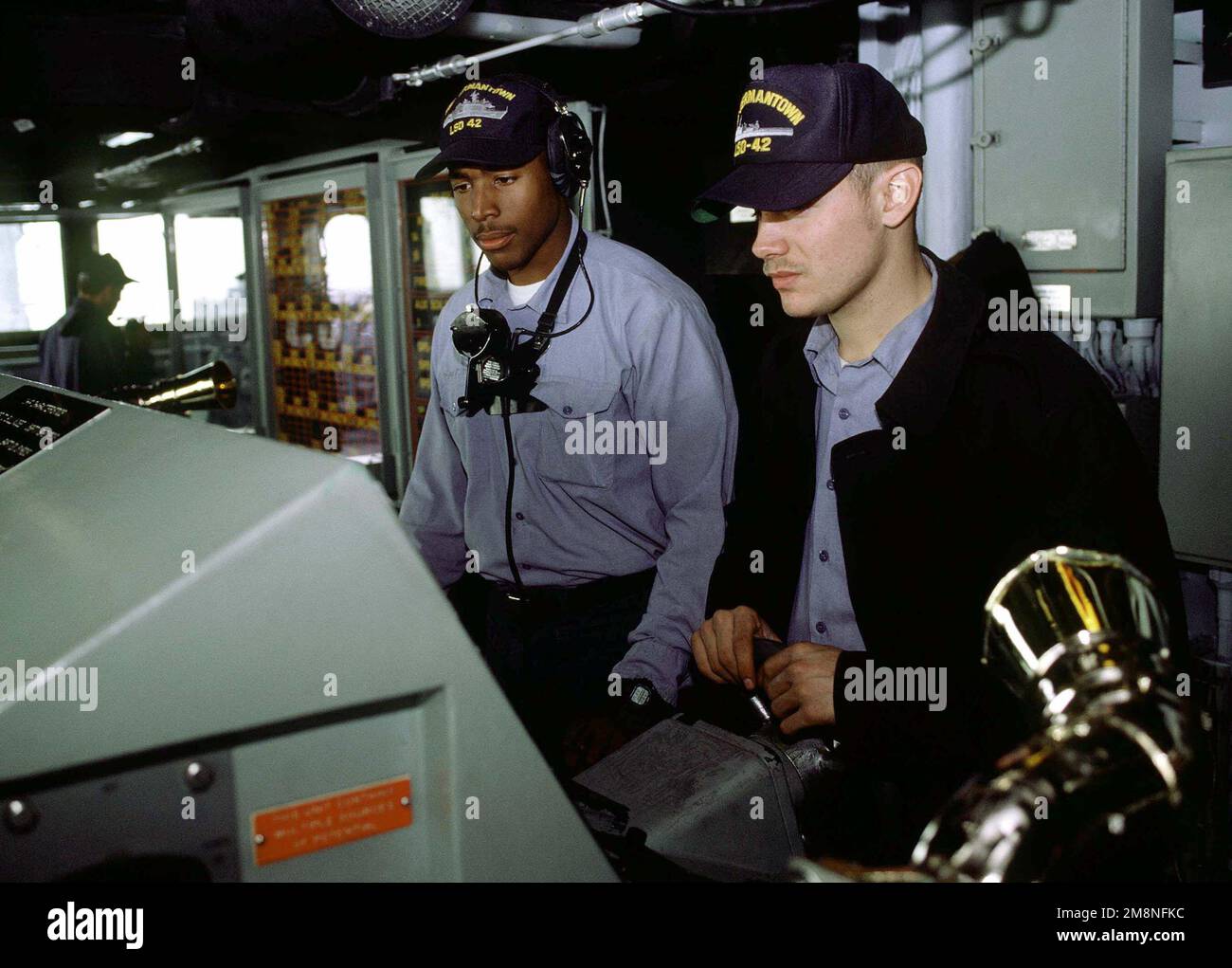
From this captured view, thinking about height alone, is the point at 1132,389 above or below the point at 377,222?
below

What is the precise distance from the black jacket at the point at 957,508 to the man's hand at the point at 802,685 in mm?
17

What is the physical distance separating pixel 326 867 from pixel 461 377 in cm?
176

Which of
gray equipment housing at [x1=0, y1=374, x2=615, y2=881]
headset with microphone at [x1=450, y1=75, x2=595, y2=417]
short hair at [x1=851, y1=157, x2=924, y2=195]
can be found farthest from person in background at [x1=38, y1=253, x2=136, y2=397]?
gray equipment housing at [x1=0, y1=374, x2=615, y2=881]

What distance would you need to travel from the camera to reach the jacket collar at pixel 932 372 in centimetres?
155

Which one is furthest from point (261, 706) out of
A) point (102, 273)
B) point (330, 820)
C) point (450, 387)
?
point (102, 273)

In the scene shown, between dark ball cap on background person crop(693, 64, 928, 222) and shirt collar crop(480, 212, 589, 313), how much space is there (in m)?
0.95

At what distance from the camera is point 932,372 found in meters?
1.56

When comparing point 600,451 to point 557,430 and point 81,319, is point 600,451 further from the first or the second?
point 81,319

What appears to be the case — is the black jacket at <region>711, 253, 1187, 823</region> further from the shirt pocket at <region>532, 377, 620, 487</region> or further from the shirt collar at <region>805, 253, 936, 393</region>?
the shirt pocket at <region>532, 377, 620, 487</region>

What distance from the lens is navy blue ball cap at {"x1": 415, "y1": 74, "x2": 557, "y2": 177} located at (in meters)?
2.40

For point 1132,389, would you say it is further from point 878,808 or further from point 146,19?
point 146,19
